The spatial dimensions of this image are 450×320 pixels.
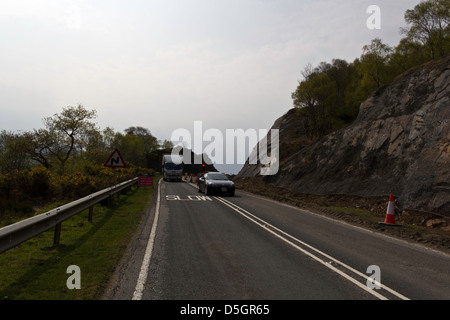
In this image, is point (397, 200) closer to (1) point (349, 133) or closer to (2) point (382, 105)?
(1) point (349, 133)

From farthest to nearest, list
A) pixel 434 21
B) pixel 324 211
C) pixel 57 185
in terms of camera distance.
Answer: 1. pixel 434 21
2. pixel 57 185
3. pixel 324 211

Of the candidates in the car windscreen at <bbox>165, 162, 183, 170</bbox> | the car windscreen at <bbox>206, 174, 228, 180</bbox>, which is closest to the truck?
the car windscreen at <bbox>165, 162, 183, 170</bbox>

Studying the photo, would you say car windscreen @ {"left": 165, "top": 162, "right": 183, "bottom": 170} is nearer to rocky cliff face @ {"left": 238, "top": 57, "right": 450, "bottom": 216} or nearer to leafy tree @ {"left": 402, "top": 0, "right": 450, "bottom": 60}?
rocky cliff face @ {"left": 238, "top": 57, "right": 450, "bottom": 216}

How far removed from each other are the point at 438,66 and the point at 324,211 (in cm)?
1555

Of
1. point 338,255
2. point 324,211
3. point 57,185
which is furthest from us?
point 57,185

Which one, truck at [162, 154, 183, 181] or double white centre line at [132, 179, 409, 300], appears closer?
double white centre line at [132, 179, 409, 300]

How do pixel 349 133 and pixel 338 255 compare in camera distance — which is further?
pixel 349 133

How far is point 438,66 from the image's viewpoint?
22.5m

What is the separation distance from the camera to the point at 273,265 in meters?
6.19

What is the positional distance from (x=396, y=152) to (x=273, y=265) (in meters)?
16.5

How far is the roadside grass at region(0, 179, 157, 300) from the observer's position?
460 cm

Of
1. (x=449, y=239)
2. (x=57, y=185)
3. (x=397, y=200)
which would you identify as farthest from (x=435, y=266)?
(x=57, y=185)

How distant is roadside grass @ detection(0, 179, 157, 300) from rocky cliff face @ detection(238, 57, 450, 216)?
40.0 feet

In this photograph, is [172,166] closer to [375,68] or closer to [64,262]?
[375,68]
